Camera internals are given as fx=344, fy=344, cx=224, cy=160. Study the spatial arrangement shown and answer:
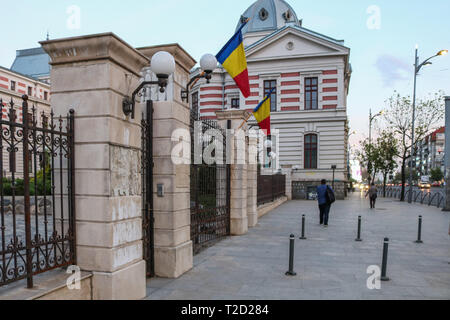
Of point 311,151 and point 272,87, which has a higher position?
point 272,87

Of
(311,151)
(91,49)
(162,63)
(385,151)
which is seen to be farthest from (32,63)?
(162,63)

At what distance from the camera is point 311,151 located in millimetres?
32312

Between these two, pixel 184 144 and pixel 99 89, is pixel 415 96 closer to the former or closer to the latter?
pixel 184 144

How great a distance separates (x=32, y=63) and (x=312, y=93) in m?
47.3

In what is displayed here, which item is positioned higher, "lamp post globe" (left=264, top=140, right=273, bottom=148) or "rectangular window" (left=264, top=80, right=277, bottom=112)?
"rectangular window" (left=264, top=80, right=277, bottom=112)

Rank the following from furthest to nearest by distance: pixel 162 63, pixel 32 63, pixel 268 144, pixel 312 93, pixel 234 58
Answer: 1. pixel 32 63
2. pixel 268 144
3. pixel 312 93
4. pixel 234 58
5. pixel 162 63

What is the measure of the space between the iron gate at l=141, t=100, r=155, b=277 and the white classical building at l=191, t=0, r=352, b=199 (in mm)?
24264

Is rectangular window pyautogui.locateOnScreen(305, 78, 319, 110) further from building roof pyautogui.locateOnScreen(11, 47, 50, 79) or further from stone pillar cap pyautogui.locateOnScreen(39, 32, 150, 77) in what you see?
building roof pyautogui.locateOnScreen(11, 47, 50, 79)

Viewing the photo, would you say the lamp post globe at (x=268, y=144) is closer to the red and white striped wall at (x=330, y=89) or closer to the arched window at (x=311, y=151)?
the arched window at (x=311, y=151)

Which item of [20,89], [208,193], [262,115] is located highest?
[20,89]

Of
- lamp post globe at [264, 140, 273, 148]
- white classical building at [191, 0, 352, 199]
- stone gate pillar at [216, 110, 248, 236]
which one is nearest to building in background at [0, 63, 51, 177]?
white classical building at [191, 0, 352, 199]

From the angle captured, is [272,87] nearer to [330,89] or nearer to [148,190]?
[330,89]

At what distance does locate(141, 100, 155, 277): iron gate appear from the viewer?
6.40 m

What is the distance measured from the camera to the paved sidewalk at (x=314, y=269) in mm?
5738
